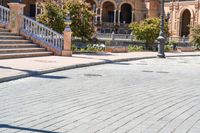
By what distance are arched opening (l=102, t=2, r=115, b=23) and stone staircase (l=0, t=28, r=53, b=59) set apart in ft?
133

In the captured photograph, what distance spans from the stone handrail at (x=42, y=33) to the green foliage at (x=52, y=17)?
3.09 meters

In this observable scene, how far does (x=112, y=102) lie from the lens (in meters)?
9.08

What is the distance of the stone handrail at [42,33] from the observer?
22.9m

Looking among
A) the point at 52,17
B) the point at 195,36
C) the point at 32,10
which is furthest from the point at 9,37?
the point at 32,10

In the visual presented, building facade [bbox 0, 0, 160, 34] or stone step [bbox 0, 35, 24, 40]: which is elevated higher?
building facade [bbox 0, 0, 160, 34]

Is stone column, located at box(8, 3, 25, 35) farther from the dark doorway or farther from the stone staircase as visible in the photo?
the dark doorway

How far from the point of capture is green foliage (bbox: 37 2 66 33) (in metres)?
26.4

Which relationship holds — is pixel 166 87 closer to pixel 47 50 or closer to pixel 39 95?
pixel 39 95

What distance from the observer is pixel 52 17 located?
86.9 ft

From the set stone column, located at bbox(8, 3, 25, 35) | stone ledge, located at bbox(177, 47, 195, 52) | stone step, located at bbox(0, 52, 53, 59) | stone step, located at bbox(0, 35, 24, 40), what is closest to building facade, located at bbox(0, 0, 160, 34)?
stone ledge, located at bbox(177, 47, 195, 52)

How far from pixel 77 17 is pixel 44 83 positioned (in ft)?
52.0

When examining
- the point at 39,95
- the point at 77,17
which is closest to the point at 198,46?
the point at 77,17

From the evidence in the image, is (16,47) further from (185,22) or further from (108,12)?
(185,22)

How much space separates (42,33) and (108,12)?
134ft
